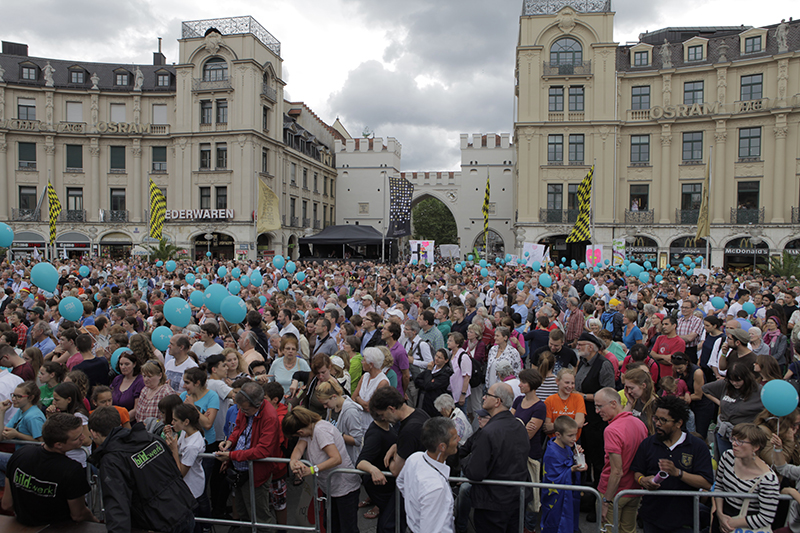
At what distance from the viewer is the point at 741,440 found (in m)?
3.73

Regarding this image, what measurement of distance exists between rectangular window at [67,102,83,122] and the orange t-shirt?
39.9m

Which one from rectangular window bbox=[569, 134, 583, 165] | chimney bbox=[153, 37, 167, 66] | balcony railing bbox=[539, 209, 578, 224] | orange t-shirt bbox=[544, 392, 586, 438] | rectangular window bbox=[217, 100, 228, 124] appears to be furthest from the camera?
chimney bbox=[153, 37, 167, 66]

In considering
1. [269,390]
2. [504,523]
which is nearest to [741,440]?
[504,523]

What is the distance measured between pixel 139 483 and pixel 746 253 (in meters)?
35.7

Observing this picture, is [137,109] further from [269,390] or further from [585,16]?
[269,390]

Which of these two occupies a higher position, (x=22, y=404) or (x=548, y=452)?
(x=22, y=404)

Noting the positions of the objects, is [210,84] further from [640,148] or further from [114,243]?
[640,148]

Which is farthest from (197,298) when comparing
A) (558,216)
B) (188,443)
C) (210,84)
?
(210,84)

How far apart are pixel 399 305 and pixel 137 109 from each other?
3346 centimetres

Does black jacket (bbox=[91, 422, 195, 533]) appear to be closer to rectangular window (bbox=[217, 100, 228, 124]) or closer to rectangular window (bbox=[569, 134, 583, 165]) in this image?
rectangular window (bbox=[569, 134, 583, 165])

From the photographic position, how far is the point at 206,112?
3447cm

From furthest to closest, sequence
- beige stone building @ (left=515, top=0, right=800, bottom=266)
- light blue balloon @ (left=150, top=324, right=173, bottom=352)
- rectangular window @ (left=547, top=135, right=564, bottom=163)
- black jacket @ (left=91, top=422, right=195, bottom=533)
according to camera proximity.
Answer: rectangular window @ (left=547, top=135, right=564, bottom=163) → beige stone building @ (left=515, top=0, right=800, bottom=266) → light blue balloon @ (left=150, top=324, right=173, bottom=352) → black jacket @ (left=91, top=422, right=195, bottom=533)

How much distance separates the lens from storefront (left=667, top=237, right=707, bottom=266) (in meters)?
31.4

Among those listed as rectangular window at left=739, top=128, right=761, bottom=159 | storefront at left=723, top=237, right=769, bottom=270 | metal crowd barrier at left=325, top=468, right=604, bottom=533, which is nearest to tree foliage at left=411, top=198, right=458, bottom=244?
storefront at left=723, top=237, right=769, bottom=270
